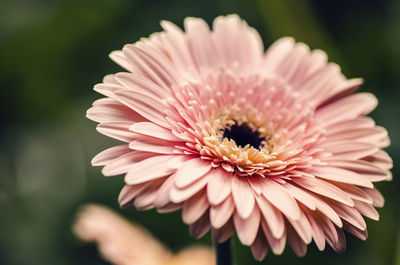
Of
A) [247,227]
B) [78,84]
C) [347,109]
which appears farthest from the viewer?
[78,84]

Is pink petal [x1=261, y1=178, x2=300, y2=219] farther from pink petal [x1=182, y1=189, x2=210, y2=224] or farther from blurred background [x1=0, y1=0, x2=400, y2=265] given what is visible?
blurred background [x1=0, y1=0, x2=400, y2=265]

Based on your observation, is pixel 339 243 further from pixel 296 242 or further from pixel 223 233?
pixel 223 233

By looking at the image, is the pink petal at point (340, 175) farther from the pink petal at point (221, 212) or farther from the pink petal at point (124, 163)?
the pink petal at point (124, 163)

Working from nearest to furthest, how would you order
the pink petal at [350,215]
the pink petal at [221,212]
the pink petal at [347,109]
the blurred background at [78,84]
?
the pink petal at [221,212] → the pink petal at [350,215] → the pink petal at [347,109] → the blurred background at [78,84]

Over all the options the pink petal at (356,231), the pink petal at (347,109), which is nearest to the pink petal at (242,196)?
the pink petal at (356,231)

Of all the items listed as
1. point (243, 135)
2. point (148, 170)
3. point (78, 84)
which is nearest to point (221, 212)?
point (148, 170)

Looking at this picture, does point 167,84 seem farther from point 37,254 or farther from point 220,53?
point 37,254
